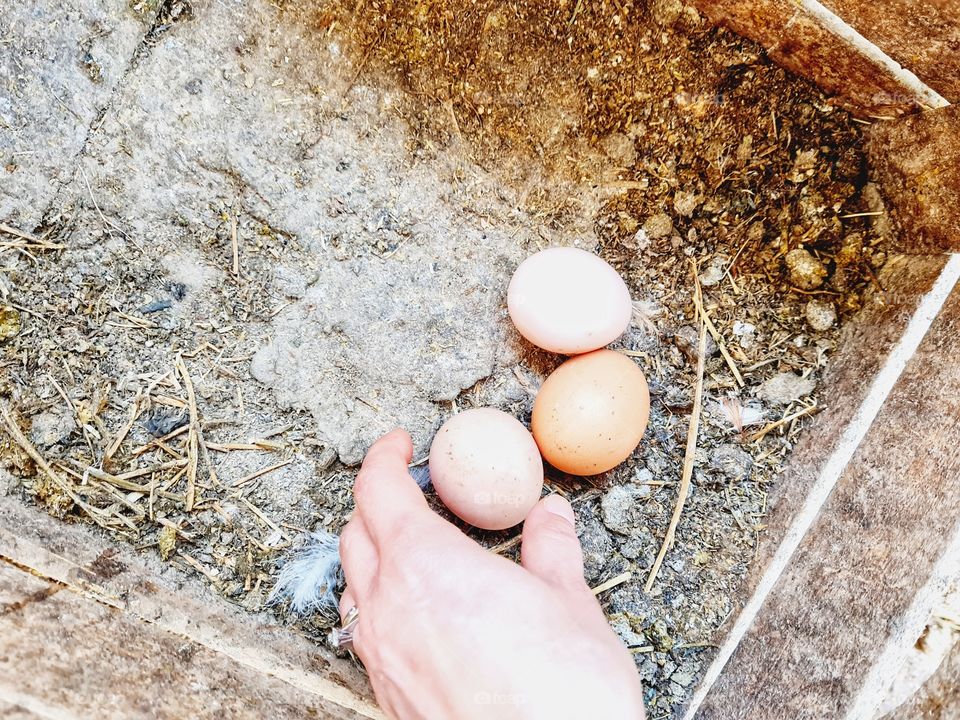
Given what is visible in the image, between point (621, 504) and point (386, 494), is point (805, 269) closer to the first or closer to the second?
point (621, 504)

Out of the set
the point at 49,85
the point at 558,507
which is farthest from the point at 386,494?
the point at 49,85

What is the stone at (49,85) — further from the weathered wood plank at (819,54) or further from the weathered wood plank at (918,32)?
the weathered wood plank at (918,32)

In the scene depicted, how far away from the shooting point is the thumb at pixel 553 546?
1.32m

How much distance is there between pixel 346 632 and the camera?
4.52 feet

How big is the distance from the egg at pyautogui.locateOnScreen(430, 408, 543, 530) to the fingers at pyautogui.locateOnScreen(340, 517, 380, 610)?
7.8 inches

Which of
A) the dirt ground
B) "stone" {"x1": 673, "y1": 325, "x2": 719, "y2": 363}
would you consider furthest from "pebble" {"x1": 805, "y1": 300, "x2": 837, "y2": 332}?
"stone" {"x1": 673, "y1": 325, "x2": 719, "y2": 363}

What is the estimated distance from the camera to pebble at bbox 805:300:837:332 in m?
1.64

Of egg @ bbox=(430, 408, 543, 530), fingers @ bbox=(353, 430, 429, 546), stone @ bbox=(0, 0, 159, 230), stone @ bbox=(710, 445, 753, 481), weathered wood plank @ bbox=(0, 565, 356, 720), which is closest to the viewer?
weathered wood plank @ bbox=(0, 565, 356, 720)

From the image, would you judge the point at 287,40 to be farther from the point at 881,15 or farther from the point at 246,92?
the point at 881,15

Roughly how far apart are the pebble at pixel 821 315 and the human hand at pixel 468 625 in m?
0.81

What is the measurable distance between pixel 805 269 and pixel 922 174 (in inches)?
11.6

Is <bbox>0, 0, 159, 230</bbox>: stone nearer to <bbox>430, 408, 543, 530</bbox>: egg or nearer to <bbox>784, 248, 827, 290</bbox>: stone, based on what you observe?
<bbox>430, 408, 543, 530</bbox>: egg

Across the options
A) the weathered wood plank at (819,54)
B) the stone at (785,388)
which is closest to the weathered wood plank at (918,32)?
the weathered wood plank at (819,54)

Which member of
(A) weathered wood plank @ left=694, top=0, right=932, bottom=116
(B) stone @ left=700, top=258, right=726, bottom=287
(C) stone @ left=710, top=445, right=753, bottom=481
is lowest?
(C) stone @ left=710, top=445, right=753, bottom=481
